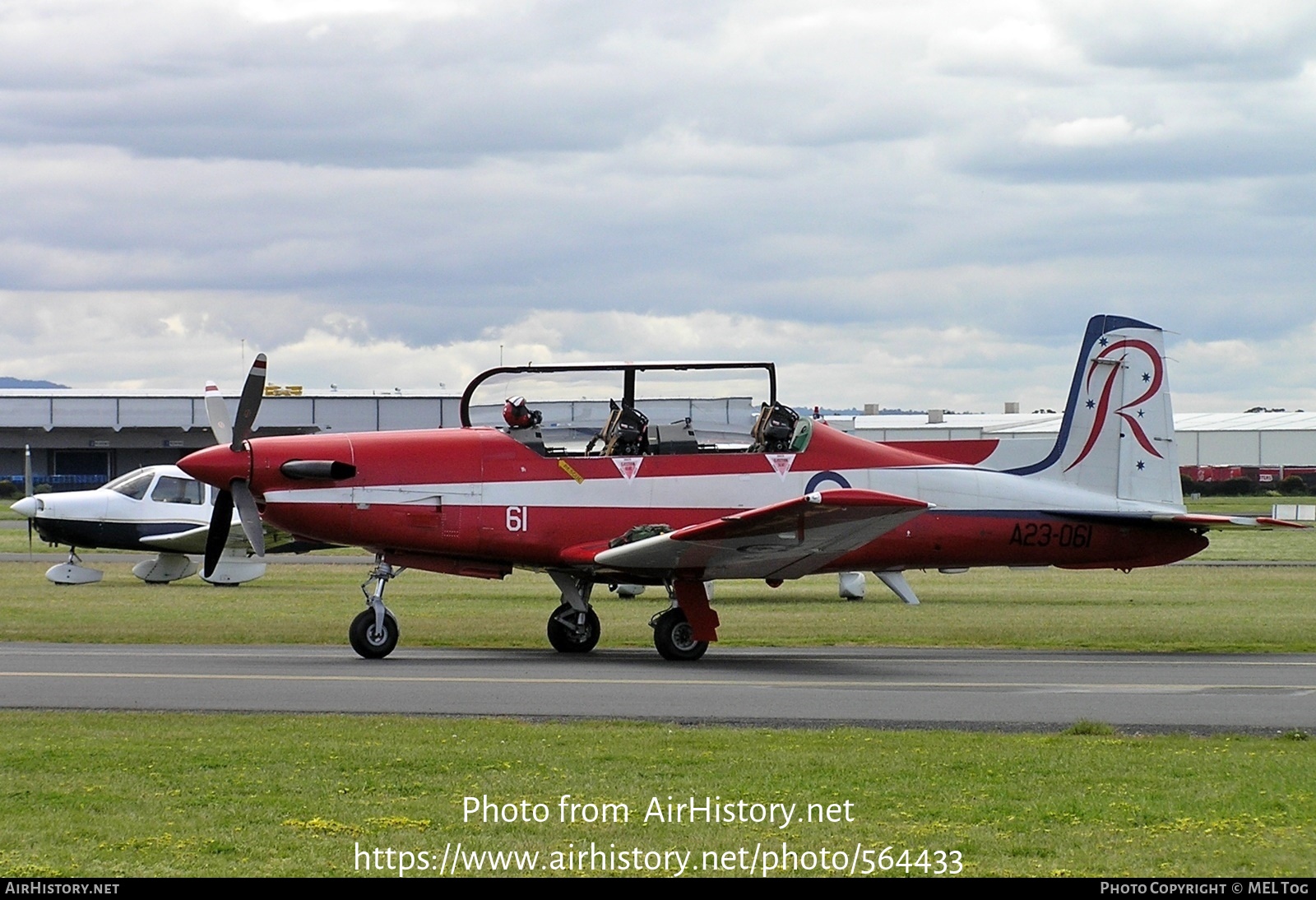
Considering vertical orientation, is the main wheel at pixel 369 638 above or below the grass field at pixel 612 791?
below

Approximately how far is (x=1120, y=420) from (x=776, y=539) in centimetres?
577

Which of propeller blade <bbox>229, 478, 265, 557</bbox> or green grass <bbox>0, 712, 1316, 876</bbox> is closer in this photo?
green grass <bbox>0, 712, 1316, 876</bbox>

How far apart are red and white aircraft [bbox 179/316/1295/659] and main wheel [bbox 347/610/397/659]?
2 centimetres

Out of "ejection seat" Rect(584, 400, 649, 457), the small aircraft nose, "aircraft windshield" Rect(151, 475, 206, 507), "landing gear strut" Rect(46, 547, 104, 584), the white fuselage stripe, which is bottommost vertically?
"landing gear strut" Rect(46, 547, 104, 584)

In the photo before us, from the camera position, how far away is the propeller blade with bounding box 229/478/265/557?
51.4ft

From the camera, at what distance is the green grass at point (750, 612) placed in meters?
18.8

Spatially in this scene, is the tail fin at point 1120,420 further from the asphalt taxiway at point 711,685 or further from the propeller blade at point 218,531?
the propeller blade at point 218,531

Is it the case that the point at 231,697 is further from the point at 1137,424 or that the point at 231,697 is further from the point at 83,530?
the point at 83,530

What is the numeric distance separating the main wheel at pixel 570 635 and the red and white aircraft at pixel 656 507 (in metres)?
0.02

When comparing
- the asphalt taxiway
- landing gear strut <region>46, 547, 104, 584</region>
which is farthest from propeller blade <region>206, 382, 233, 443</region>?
landing gear strut <region>46, 547, 104, 584</region>

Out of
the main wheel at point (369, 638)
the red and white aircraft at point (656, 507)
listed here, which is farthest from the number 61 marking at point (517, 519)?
the main wheel at point (369, 638)

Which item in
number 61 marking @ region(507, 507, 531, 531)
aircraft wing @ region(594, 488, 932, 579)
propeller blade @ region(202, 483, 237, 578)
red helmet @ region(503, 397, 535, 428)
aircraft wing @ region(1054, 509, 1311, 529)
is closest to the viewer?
aircraft wing @ region(594, 488, 932, 579)

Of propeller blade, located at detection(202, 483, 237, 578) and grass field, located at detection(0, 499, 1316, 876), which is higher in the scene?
propeller blade, located at detection(202, 483, 237, 578)

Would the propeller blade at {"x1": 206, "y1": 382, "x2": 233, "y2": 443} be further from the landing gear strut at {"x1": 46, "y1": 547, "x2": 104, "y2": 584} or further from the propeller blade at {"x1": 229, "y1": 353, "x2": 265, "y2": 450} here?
the landing gear strut at {"x1": 46, "y1": 547, "x2": 104, "y2": 584}
